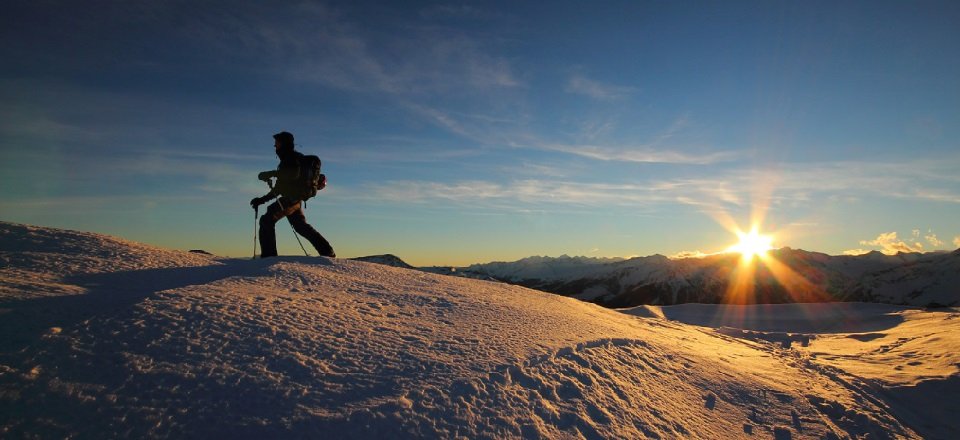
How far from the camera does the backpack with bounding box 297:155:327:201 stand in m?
10.2

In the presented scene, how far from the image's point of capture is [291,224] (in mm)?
10812

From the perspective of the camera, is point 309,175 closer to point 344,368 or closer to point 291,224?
point 291,224

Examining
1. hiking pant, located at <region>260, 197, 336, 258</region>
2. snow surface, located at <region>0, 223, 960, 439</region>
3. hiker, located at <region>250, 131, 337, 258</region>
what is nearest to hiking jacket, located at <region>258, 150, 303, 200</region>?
hiker, located at <region>250, 131, 337, 258</region>

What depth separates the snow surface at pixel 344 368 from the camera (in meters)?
3.32

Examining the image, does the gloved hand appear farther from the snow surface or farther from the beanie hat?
the snow surface

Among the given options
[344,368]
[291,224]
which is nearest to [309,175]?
[291,224]

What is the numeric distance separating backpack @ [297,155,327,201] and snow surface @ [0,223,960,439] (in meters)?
2.22

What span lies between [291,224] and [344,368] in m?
7.46

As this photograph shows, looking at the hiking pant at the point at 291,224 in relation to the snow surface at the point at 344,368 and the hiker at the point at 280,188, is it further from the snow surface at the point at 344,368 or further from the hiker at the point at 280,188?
the snow surface at the point at 344,368

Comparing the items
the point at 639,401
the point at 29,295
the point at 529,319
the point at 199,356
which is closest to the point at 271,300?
the point at 199,356

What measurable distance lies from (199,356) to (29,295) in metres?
2.03

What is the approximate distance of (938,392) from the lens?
8.17 metres

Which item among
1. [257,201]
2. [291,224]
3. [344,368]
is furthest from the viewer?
[291,224]

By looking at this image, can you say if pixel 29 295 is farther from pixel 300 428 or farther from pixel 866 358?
pixel 866 358
